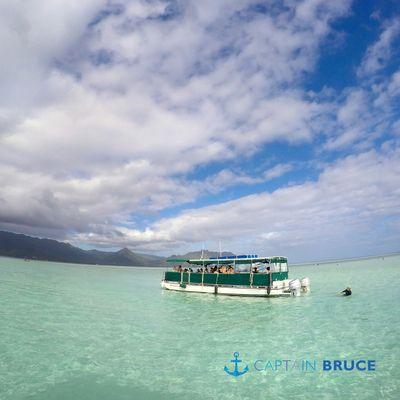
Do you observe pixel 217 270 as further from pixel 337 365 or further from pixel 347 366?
pixel 347 366

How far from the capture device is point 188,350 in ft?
58.6

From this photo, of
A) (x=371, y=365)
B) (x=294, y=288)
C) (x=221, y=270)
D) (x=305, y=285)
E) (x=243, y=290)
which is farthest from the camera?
(x=221, y=270)

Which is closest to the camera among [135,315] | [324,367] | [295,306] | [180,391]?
[180,391]

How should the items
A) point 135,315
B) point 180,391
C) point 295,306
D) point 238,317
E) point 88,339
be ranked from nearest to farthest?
1. point 180,391
2. point 88,339
3. point 238,317
4. point 135,315
5. point 295,306

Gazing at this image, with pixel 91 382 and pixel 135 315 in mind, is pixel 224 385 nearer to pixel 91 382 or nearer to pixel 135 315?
pixel 91 382

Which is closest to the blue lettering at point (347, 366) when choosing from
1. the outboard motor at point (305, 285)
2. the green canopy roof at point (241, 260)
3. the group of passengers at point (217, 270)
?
the green canopy roof at point (241, 260)

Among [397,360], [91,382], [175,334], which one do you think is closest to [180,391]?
[91,382]

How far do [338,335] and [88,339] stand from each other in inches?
673

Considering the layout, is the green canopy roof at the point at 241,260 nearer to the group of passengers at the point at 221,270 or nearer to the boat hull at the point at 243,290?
the group of passengers at the point at 221,270

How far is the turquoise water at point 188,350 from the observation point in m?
12.7

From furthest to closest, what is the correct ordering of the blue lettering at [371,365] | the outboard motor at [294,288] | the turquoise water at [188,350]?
the outboard motor at [294,288], the blue lettering at [371,365], the turquoise water at [188,350]

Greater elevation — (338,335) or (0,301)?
(338,335)

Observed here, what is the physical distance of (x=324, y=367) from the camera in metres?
15.1

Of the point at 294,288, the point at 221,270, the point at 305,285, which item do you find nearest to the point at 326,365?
the point at 294,288
